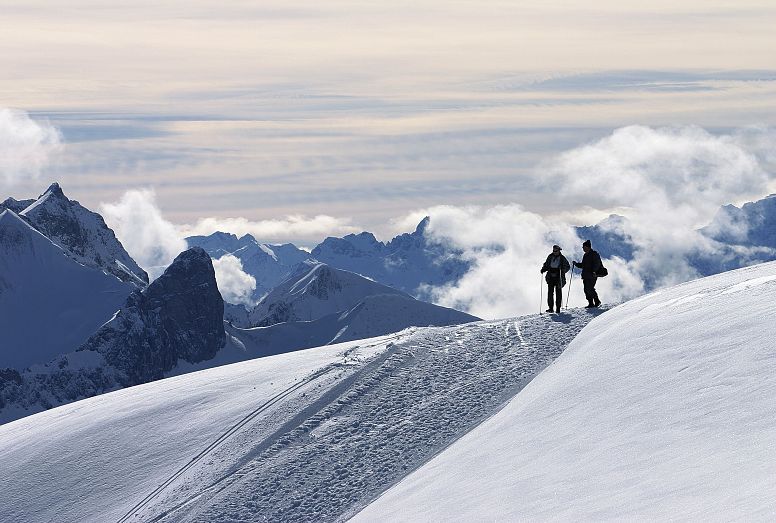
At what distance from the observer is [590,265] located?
103ft

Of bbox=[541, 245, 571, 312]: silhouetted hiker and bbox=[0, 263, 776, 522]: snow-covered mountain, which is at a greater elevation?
bbox=[541, 245, 571, 312]: silhouetted hiker

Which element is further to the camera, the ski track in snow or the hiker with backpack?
the hiker with backpack

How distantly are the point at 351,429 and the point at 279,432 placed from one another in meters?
1.87

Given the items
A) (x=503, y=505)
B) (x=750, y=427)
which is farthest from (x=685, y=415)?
(x=503, y=505)

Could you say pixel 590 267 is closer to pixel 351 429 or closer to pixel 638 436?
pixel 351 429

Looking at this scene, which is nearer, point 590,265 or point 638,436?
point 638,436

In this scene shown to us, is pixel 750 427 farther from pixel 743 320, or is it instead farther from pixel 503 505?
pixel 743 320

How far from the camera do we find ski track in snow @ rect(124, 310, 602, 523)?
850 inches

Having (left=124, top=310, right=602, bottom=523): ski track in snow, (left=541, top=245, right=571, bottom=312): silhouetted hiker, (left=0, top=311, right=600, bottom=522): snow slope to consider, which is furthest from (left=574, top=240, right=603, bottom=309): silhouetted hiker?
(left=124, top=310, right=602, bottom=523): ski track in snow

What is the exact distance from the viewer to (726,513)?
12164 mm

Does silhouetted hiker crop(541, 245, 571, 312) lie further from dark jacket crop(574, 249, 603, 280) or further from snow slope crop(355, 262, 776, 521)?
snow slope crop(355, 262, 776, 521)

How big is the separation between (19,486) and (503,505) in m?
14.5

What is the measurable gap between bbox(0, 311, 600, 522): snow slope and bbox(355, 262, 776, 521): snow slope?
140cm

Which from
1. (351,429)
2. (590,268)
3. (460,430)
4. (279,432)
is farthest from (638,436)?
(590,268)
